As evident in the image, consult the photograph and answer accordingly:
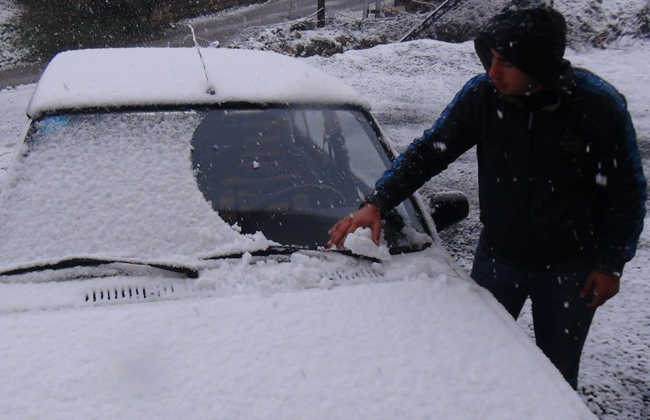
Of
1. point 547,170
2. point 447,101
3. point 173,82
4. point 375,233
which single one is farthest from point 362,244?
point 447,101

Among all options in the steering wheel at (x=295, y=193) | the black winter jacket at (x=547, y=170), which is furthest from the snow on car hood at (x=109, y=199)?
the black winter jacket at (x=547, y=170)

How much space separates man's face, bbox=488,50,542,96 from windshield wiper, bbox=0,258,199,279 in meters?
1.16

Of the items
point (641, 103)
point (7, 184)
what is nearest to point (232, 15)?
point (641, 103)

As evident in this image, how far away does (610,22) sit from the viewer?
516 inches

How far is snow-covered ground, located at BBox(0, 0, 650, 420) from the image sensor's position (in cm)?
307

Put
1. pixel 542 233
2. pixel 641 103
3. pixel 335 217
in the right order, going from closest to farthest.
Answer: pixel 542 233
pixel 335 217
pixel 641 103

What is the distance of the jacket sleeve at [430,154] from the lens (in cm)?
206

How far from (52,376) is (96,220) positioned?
676mm

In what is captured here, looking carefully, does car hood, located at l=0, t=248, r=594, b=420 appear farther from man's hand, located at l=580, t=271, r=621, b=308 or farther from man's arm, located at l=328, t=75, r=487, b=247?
man's hand, located at l=580, t=271, r=621, b=308

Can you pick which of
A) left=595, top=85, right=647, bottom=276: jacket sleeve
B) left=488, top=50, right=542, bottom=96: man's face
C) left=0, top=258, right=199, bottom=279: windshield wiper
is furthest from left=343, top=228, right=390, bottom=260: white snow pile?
left=595, top=85, right=647, bottom=276: jacket sleeve

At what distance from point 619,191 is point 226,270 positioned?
131cm

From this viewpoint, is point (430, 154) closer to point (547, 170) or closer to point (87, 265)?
point (547, 170)

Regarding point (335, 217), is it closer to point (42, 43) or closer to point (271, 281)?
point (271, 281)

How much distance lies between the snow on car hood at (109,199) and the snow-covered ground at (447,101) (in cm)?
111
